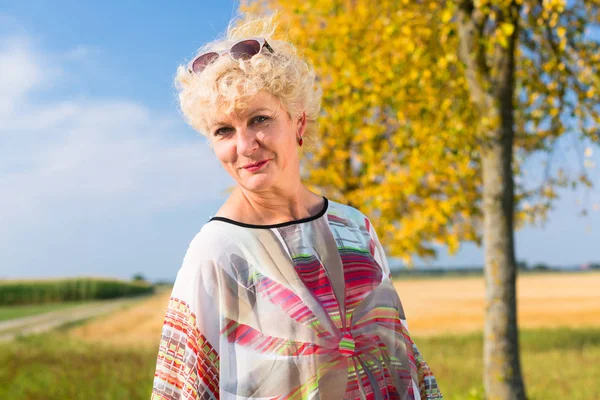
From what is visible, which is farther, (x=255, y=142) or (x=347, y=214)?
(x=347, y=214)

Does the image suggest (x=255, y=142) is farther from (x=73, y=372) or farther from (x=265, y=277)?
(x=73, y=372)

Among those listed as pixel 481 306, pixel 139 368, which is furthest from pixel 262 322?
pixel 481 306

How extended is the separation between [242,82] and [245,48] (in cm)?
17

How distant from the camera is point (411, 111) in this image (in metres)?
9.57

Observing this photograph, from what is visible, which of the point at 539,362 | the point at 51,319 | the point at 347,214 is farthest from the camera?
the point at 51,319

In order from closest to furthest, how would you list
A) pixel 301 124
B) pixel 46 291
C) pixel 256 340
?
pixel 256 340 < pixel 301 124 < pixel 46 291

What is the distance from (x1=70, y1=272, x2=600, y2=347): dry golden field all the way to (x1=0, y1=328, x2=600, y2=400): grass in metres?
1.62

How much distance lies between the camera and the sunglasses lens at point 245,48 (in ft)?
7.30

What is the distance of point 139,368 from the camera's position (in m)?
10.7

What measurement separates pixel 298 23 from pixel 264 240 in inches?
410

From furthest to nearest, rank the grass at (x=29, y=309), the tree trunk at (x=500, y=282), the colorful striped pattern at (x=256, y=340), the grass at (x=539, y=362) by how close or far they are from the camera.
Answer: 1. the grass at (x=29, y=309)
2. the grass at (x=539, y=362)
3. the tree trunk at (x=500, y=282)
4. the colorful striped pattern at (x=256, y=340)

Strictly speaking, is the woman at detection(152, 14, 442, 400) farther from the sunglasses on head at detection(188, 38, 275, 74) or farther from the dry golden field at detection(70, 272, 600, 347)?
the dry golden field at detection(70, 272, 600, 347)

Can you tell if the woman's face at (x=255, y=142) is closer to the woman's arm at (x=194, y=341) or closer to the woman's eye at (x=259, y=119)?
the woman's eye at (x=259, y=119)

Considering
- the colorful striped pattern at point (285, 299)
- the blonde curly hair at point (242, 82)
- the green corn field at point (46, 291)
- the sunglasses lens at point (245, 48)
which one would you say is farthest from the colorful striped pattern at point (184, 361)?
the green corn field at point (46, 291)
